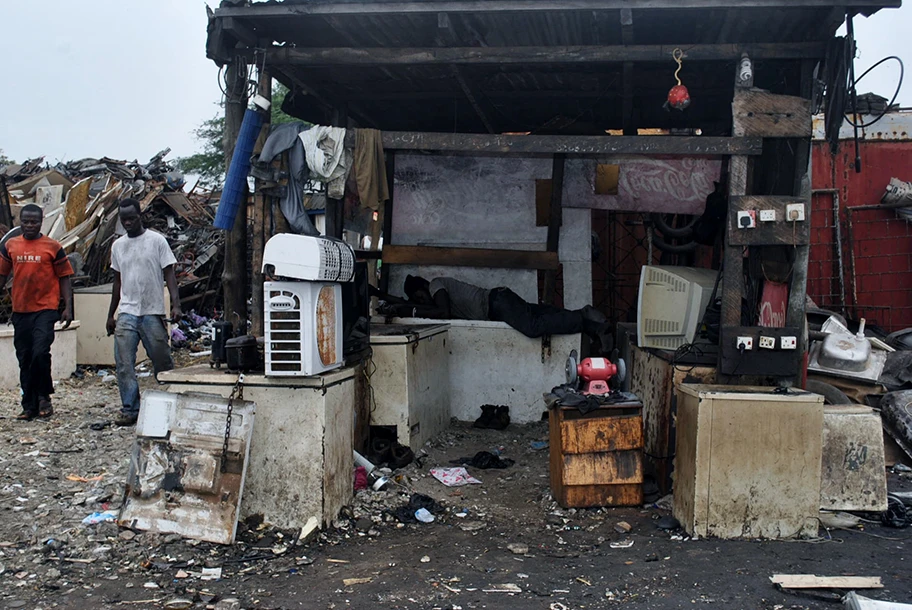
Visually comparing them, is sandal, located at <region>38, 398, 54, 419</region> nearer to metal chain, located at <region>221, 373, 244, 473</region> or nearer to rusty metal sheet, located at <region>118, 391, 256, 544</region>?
rusty metal sheet, located at <region>118, 391, 256, 544</region>

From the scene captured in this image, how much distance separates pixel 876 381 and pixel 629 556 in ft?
14.6

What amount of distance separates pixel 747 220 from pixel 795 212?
0.36 meters

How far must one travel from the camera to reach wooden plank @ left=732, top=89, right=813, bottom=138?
574 cm

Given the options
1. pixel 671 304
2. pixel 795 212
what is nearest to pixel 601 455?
pixel 671 304

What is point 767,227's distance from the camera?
566 centimetres

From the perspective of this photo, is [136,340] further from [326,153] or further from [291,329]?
[291,329]

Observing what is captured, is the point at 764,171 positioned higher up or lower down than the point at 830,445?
higher up

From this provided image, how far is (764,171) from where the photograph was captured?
19.8ft

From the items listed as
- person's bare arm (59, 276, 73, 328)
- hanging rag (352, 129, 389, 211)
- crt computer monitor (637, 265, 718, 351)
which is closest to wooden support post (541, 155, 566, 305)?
crt computer monitor (637, 265, 718, 351)

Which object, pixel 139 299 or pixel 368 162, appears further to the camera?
pixel 139 299

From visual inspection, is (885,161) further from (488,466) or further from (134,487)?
(134,487)

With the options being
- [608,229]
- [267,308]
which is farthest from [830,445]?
[608,229]

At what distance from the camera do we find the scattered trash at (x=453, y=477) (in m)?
5.99

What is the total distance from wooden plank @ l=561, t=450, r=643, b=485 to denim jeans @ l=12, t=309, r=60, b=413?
497 cm
